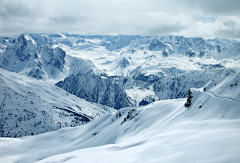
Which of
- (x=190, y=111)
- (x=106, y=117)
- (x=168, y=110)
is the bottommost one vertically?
(x=106, y=117)

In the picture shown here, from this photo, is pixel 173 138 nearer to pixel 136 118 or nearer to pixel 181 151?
pixel 181 151

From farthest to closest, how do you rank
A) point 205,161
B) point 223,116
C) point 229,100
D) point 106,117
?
point 106,117
point 229,100
point 223,116
point 205,161

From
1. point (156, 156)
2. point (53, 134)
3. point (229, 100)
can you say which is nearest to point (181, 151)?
point (156, 156)

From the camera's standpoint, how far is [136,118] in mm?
95625

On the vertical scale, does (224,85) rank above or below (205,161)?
above

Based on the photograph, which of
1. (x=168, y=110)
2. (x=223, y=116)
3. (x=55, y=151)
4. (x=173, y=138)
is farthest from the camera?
(x=55, y=151)

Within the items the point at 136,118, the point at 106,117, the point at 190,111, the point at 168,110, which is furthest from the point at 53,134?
the point at 190,111

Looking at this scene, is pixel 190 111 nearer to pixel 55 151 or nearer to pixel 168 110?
pixel 168 110

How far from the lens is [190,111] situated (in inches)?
2402

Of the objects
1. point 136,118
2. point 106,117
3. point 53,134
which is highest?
Result: point 136,118

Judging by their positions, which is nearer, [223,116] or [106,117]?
[223,116]

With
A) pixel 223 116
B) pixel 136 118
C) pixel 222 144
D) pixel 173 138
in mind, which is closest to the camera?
pixel 222 144

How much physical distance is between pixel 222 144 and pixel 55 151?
128m

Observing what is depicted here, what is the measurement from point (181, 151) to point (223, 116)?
22.8m
